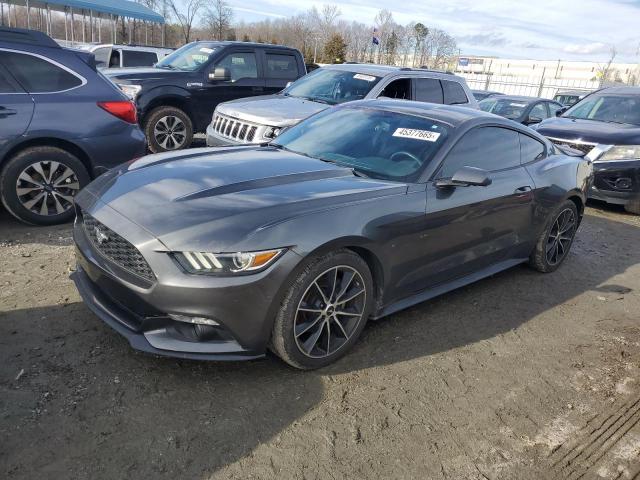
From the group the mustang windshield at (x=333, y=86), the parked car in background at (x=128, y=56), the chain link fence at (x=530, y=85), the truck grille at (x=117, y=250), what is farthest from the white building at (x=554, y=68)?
the truck grille at (x=117, y=250)

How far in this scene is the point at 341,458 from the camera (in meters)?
2.54

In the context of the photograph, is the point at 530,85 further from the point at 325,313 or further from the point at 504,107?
the point at 325,313

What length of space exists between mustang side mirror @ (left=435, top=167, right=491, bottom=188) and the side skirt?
79cm

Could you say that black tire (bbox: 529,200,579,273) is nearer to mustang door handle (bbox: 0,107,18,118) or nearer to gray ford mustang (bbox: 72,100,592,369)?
gray ford mustang (bbox: 72,100,592,369)

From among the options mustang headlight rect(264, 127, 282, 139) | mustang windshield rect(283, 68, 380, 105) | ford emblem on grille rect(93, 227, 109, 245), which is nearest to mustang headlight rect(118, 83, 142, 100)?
mustang windshield rect(283, 68, 380, 105)

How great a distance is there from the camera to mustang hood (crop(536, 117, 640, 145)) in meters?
7.74

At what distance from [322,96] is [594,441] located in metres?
5.94

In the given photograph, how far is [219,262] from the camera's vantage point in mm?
2674

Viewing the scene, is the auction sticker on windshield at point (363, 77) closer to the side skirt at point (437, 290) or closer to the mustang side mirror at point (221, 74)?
the mustang side mirror at point (221, 74)

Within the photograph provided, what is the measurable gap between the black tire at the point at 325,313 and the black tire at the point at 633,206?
6.25m

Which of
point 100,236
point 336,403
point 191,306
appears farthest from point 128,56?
point 336,403

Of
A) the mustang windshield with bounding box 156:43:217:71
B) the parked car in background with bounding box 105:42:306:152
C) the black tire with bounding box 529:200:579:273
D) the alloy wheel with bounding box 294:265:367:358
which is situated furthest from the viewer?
the mustang windshield with bounding box 156:43:217:71

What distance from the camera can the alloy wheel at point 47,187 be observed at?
4.96 metres

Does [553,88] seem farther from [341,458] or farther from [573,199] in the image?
[341,458]
